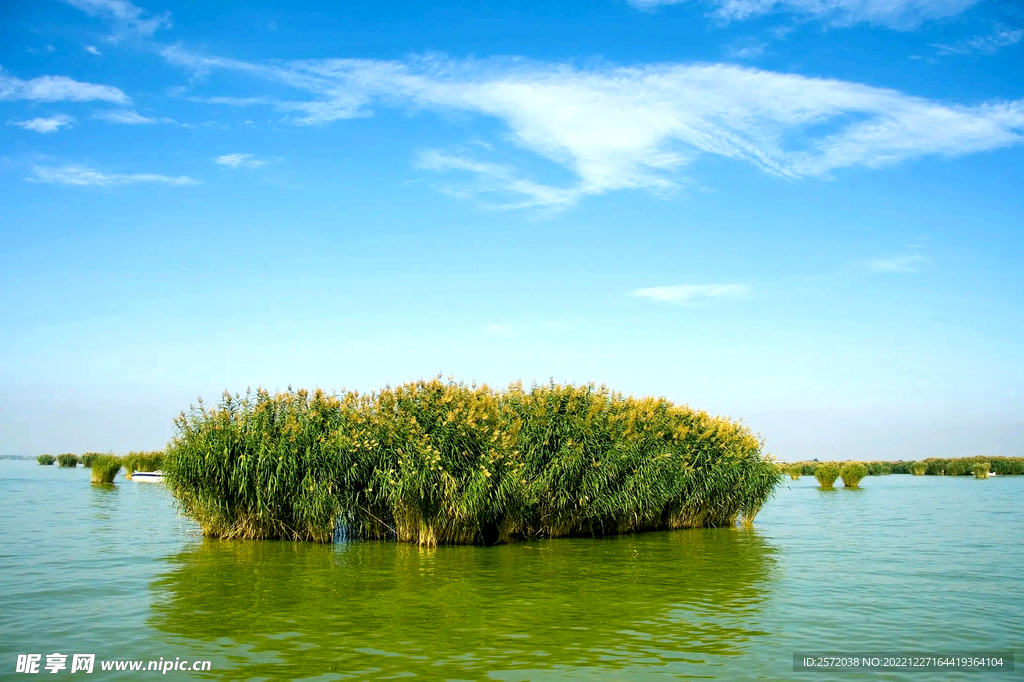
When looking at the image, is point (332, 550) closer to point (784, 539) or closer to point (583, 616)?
point (583, 616)

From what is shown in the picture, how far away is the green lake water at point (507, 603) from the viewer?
30.0ft

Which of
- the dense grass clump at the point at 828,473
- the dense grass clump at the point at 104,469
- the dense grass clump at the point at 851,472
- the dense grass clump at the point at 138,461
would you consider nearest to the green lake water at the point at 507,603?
the dense grass clump at the point at 104,469

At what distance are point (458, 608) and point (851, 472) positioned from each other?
145 feet

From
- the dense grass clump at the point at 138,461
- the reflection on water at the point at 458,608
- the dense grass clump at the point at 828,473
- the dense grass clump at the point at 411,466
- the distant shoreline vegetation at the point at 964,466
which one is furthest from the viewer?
the distant shoreline vegetation at the point at 964,466

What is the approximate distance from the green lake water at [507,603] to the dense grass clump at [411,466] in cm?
86

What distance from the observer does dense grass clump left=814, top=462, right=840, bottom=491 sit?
50.0 m

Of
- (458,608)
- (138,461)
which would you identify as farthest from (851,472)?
(138,461)

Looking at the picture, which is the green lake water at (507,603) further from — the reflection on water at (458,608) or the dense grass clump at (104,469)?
the dense grass clump at (104,469)

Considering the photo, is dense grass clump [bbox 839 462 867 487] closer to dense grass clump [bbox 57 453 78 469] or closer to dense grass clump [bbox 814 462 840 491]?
dense grass clump [bbox 814 462 840 491]

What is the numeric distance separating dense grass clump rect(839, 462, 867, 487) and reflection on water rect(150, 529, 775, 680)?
34.4m

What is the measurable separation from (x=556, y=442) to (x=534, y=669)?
12356mm

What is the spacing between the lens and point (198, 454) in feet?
62.6

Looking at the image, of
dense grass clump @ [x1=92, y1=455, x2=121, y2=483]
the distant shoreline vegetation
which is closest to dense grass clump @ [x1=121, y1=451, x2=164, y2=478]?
dense grass clump @ [x1=92, y1=455, x2=121, y2=483]

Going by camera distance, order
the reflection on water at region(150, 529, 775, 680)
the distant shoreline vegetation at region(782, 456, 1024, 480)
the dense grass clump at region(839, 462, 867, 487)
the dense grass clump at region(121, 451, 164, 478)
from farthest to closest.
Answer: the distant shoreline vegetation at region(782, 456, 1024, 480), the dense grass clump at region(121, 451, 164, 478), the dense grass clump at region(839, 462, 867, 487), the reflection on water at region(150, 529, 775, 680)
